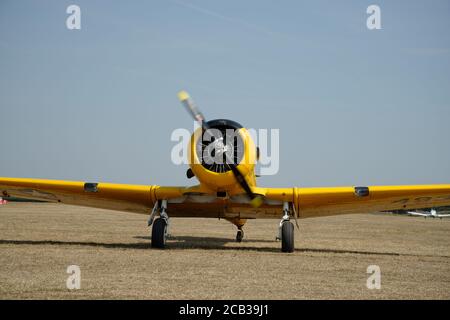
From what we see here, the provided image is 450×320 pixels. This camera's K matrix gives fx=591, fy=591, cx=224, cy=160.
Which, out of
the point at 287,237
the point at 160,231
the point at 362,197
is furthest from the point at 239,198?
the point at 362,197

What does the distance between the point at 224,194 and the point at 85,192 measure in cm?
437

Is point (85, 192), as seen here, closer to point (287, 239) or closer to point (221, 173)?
point (221, 173)

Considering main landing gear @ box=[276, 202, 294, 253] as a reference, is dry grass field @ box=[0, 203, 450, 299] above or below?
below

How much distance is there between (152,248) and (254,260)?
3206 mm

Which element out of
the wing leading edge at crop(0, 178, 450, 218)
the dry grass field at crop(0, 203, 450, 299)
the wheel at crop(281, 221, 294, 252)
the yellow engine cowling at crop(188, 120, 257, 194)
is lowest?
the dry grass field at crop(0, 203, 450, 299)

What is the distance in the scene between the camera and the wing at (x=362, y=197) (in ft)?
50.3

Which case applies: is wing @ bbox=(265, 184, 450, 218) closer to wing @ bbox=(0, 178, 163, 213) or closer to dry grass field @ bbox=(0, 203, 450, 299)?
dry grass field @ bbox=(0, 203, 450, 299)

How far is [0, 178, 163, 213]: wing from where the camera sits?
1593cm

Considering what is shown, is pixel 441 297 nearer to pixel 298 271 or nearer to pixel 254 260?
pixel 298 271

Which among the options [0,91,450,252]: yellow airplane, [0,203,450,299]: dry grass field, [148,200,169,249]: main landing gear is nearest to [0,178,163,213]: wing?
[0,91,450,252]: yellow airplane

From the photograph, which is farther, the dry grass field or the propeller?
the propeller

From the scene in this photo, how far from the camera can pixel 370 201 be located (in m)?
16.4

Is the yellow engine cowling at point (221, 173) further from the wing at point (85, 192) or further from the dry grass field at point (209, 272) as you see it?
the wing at point (85, 192)
